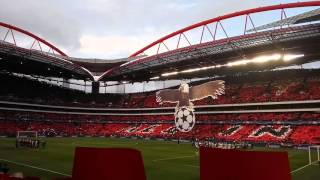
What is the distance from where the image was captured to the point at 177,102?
5500cm

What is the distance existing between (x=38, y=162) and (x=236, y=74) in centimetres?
5573

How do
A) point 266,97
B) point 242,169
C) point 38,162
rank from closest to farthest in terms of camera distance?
point 242,169, point 38,162, point 266,97

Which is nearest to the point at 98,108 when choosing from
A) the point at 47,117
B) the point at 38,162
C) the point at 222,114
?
the point at 47,117

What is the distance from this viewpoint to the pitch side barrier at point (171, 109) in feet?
188

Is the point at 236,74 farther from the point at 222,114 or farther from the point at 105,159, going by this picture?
the point at 105,159

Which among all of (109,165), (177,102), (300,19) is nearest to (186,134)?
(177,102)

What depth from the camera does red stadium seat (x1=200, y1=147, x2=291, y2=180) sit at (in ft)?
9.65

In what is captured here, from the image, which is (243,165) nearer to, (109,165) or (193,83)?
(109,165)

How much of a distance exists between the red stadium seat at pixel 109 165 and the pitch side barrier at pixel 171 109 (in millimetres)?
50173

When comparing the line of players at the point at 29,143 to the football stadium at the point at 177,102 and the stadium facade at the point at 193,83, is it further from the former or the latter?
the stadium facade at the point at 193,83

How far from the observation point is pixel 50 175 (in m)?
21.0

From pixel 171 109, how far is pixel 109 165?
7340cm

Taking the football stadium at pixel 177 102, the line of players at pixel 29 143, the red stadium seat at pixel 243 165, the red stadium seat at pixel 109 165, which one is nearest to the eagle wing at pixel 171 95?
the football stadium at pixel 177 102

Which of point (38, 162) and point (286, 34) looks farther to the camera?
point (286, 34)
